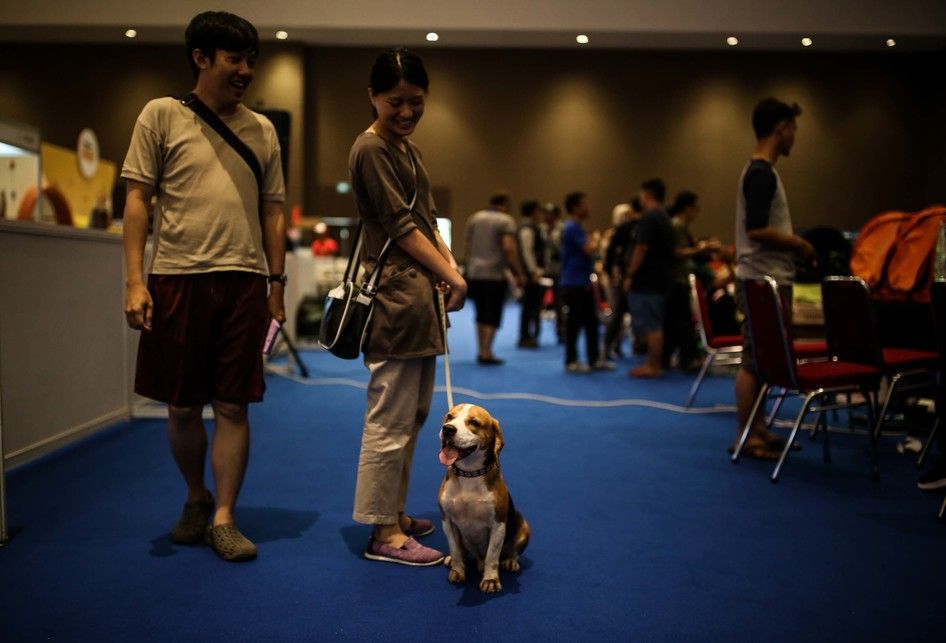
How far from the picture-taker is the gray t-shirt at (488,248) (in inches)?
283

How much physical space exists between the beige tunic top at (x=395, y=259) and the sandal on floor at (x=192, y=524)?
30.7 inches

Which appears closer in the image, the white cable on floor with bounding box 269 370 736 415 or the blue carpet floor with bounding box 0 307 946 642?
the blue carpet floor with bounding box 0 307 946 642

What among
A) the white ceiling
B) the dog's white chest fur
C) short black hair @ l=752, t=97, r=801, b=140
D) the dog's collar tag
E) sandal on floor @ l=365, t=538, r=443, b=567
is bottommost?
sandal on floor @ l=365, t=538, r=443, b=567

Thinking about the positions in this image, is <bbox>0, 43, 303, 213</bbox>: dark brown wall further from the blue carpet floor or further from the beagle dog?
the beagle dog

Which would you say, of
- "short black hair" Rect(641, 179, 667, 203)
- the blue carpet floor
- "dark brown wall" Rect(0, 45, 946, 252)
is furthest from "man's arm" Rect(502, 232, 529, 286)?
"dark brown wall" Rect(0, 45, 946, 252)

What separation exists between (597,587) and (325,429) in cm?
235

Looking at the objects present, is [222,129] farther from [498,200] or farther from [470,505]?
[498,200]

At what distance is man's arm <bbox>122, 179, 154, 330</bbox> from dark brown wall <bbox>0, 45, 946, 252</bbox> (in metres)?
11.4

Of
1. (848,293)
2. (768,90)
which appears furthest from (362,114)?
(848,293)

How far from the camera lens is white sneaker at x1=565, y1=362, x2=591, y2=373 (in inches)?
268

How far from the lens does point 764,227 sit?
3.53 meters

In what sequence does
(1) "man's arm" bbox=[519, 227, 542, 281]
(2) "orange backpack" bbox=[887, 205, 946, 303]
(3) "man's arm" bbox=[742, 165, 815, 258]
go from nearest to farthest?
1. (3) "man's arm" bbox=[742, 165, 815, 258]
2. (2) "orange backpack" bbox=[887, 205, 946, 303]
3. (1) "man's arm" bbox=[519, 227, 542, 281]

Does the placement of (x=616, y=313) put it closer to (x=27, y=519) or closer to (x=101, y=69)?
(x=27, y=519)

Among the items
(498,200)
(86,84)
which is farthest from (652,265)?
(86,84)
